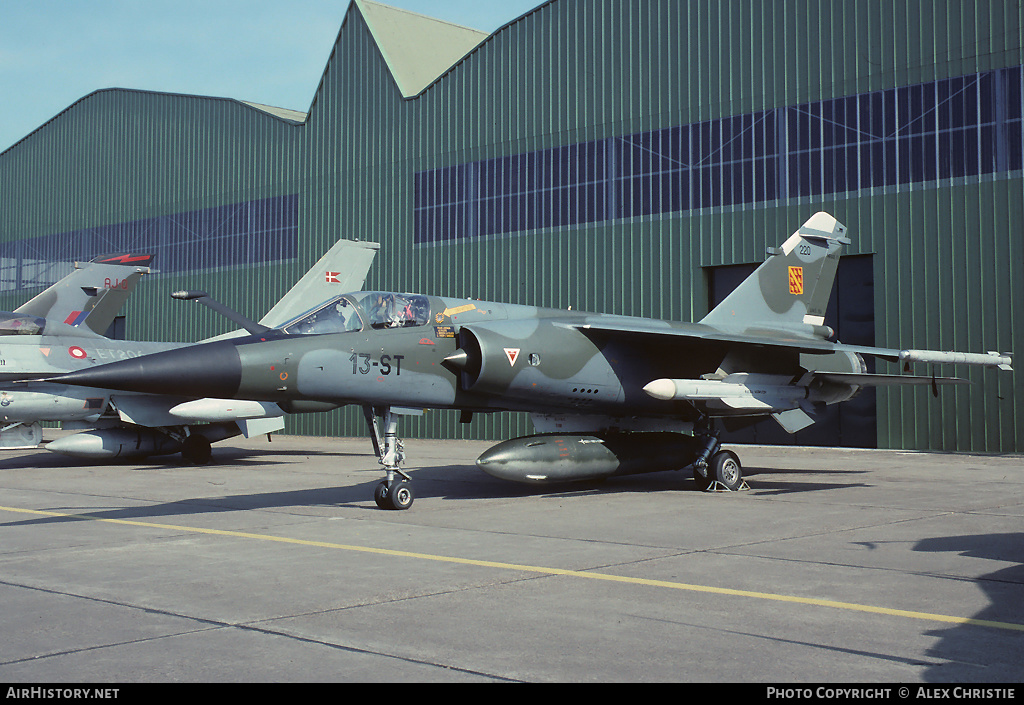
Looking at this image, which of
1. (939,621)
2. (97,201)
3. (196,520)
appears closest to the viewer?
(939,621)

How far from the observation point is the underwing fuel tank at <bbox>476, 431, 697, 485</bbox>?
11.6 m

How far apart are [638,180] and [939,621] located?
20054 mm

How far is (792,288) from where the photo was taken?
1490 centimetres

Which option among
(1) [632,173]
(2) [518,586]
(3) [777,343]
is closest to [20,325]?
(3) [777,343]

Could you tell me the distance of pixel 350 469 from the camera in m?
16.8

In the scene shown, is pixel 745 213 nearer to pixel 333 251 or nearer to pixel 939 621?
pixel 333 251

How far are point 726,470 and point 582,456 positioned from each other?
215cm

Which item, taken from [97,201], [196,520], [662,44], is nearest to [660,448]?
[196,520]

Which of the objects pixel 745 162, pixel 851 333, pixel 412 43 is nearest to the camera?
pixel 851 333

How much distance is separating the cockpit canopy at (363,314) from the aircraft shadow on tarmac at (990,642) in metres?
6.68

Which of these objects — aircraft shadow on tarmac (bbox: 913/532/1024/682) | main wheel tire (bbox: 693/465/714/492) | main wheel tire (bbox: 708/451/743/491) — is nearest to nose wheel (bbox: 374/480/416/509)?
main wheel tire (bbox: 693/465/714/492)

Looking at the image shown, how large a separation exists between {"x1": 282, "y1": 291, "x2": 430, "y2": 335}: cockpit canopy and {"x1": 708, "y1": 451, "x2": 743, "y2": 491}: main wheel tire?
462 cm

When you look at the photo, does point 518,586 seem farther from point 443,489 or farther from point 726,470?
point 726,470

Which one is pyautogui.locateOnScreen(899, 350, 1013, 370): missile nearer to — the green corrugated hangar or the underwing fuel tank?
the underwing fuel tank
